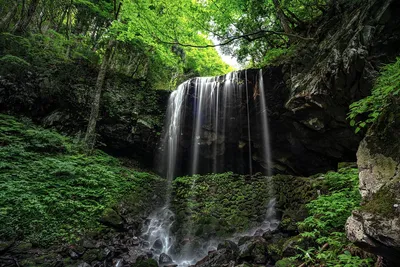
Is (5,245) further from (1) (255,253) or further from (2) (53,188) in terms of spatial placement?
(1) (255,253)

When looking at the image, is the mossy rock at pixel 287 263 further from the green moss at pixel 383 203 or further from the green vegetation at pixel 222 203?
the green vegetation at pixel 222 203

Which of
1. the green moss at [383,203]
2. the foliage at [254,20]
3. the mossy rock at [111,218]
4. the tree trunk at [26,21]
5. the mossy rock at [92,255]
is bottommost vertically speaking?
the mossy rock at [92,255]

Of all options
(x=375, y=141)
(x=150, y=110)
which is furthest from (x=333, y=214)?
(x=150, y=110)

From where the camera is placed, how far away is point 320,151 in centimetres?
865

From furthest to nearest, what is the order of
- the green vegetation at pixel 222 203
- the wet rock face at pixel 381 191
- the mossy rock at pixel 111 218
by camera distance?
the green vegetation at pixel 222 203
the mossy rock at pixel 111 218
the wet rock face at pixel 381 191

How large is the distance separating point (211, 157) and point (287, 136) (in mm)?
3991

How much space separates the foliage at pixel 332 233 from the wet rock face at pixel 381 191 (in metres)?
0.52

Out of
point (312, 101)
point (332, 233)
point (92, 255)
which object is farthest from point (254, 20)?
point (92, 255)

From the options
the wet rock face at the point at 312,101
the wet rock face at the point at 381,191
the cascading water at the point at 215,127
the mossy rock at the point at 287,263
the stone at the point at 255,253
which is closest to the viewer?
the wet rock face at the point at 381,191

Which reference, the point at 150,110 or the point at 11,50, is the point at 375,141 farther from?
the point at 11,50

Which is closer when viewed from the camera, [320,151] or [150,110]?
[320,151]

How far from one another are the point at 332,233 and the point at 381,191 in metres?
1.31

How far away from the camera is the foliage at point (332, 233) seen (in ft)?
8.71

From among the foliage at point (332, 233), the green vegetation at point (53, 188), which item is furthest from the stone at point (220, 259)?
the green vegetation at point (53, 188)
